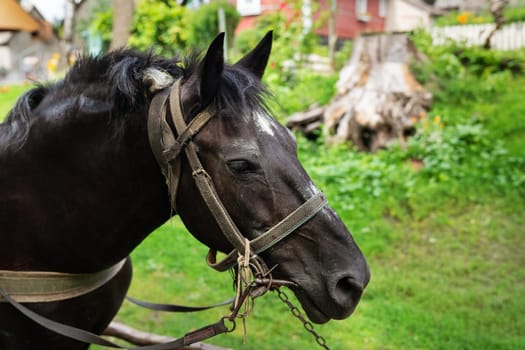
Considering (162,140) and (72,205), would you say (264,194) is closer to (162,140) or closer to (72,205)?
(162,140)

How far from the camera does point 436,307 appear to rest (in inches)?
159

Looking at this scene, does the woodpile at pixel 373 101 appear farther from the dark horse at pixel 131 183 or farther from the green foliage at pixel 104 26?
the green foliage at pixel 104 26

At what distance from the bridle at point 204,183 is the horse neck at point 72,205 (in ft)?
0.51

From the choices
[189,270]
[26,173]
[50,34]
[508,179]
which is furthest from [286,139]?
[50,34]

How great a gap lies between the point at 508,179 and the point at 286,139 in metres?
4.39

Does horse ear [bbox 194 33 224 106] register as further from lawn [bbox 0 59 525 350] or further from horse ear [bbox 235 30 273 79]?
lawn [bbox 0 59 525 350]

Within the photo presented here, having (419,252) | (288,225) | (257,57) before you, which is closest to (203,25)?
(419,252)

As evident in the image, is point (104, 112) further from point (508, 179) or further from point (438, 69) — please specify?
point (438, 69)

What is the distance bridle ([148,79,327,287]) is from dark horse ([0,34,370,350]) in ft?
0.09

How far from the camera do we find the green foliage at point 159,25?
11.3 meters

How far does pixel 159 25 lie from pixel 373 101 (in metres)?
6.71

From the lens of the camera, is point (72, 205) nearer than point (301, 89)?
Yes

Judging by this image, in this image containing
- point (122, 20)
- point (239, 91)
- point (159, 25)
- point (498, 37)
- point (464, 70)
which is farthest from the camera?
point (159, 25)

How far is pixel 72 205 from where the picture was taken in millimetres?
1997
